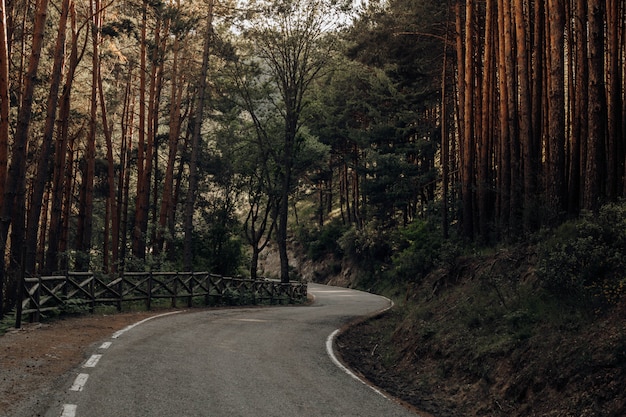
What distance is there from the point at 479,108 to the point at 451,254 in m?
8.45

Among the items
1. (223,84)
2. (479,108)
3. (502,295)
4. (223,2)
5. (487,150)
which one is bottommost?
(502,295)

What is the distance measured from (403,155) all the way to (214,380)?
31.5 metres

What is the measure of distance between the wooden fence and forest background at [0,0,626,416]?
0.96 meters

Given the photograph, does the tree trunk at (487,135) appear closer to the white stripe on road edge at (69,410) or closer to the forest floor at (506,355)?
the forest floor at (506,355)

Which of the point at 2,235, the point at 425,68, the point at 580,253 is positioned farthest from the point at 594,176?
the point at 425,68

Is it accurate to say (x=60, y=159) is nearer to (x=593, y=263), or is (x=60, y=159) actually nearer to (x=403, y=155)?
(x=593, y=263)

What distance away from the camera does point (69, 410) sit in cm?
704

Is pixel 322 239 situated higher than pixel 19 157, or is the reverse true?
pixel 19 157

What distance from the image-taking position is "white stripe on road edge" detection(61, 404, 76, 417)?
6872mm

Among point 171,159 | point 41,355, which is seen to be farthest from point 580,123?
point 171,159

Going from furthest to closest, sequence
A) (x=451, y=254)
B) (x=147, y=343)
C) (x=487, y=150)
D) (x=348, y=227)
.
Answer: (x=348, y=227) < (x=487, y=150) < (x=451, y=254) < (x=147, y=343)

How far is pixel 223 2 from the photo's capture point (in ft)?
92.4

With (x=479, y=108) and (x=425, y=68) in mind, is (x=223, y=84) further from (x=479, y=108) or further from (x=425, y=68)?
(x=479, y=108)

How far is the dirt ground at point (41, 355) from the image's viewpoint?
7.58 metres
